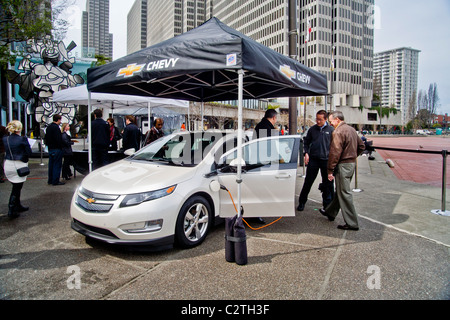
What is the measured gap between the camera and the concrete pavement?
296 centimetres

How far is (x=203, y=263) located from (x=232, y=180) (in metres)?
1.35

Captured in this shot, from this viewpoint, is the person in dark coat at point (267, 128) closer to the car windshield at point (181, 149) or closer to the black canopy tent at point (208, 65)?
the black canopy tent at point (208, 65)

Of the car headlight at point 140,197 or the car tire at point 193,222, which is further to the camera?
the car tire at point 193,222

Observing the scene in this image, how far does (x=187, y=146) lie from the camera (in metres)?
4.91

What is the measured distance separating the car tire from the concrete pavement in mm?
137

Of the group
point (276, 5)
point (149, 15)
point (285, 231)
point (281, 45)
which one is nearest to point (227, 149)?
point (285, 231)

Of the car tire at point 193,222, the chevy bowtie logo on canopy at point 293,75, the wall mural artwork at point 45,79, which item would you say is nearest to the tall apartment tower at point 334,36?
the wall mural artwork at point 45,79

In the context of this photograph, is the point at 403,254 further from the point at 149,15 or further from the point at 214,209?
the point at 149,15

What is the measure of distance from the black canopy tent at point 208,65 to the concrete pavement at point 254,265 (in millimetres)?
972

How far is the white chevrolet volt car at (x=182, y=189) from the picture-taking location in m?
3.56

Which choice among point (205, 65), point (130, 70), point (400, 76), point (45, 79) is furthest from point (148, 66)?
point (400, 76)

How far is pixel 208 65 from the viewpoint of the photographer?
3861 mm

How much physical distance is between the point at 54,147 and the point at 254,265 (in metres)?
7.08

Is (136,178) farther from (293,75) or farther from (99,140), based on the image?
(99,140)
